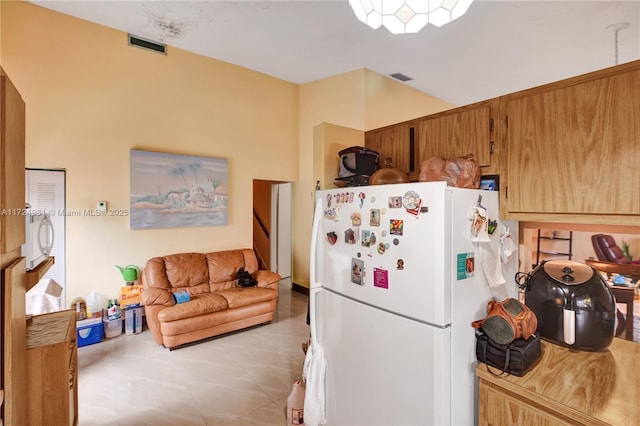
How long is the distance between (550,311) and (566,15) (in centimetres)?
316

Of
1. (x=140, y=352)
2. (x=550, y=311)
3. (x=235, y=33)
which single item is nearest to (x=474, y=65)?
(x=235, y=33)

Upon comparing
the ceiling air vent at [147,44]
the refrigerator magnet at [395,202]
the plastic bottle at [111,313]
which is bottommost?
the plastic bottle at [111,313]

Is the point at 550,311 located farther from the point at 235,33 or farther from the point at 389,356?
the point at 235,33

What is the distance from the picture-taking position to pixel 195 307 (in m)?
3.31

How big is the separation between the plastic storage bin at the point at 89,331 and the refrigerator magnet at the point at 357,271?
3190mm

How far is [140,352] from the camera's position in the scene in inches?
126

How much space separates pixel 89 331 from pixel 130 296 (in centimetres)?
49

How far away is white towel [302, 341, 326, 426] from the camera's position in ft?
6.29

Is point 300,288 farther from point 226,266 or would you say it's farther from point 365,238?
point 365,238

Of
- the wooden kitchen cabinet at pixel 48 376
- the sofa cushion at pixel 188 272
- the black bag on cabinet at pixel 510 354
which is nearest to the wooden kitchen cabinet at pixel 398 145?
the black bag on cabinet at pixel 510 354

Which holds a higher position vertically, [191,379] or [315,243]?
[315,243]

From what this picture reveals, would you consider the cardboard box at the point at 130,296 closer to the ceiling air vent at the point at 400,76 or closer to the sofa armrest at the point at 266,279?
the sofa armrest at the point at 266,279

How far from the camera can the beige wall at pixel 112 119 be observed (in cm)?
322

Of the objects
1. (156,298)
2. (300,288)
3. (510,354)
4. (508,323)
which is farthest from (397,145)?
(300,288)
